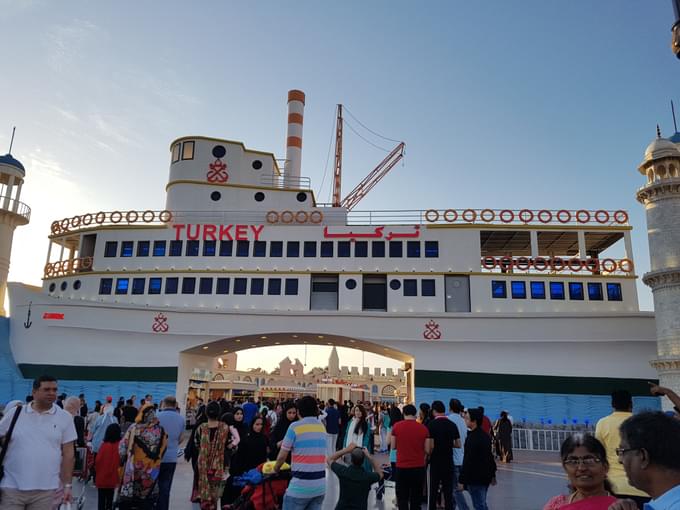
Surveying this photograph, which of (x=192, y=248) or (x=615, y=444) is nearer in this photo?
(x=615, y=444)

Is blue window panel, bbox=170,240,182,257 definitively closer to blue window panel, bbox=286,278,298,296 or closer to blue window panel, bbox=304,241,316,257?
blue window panel, bbox=286,278,298,296

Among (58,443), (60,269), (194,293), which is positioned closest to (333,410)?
(194,293)

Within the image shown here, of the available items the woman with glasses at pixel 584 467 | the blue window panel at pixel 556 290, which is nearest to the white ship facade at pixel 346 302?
the blue window panel at pixel 556 290

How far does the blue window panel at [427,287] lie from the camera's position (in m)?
24.6

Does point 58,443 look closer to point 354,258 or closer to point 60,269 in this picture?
point 354,258

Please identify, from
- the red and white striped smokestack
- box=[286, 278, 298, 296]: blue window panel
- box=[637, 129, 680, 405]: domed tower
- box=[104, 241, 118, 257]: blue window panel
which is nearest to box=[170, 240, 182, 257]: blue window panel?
box=[104, 241, 118, 257]: blue window panel

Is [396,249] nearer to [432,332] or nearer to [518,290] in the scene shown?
[432,332]

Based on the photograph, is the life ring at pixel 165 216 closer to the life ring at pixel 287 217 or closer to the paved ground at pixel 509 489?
the life ring at pixel 287 217

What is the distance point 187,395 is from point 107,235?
9.17 m

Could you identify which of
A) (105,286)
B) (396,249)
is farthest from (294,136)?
(105,286)

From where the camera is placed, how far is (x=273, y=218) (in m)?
26.5

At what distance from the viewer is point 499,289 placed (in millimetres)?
24281

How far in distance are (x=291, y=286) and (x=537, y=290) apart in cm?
1140

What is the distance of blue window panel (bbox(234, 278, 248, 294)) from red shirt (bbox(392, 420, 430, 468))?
1897 cm
